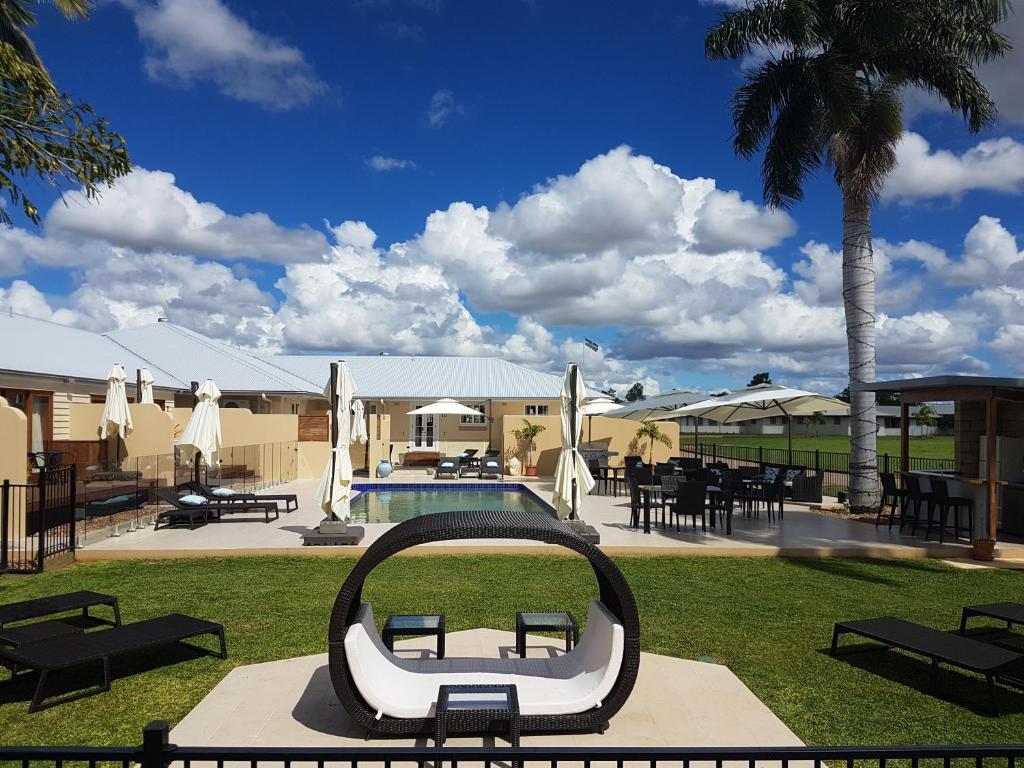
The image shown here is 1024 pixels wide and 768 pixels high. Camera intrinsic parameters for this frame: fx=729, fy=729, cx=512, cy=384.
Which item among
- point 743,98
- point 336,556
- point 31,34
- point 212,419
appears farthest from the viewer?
point 31,34

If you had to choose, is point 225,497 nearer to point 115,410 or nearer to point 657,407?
point 115,410

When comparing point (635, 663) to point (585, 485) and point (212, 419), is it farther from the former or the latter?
point (212, 419)

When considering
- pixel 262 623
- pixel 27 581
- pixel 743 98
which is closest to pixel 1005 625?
pixel 262 623

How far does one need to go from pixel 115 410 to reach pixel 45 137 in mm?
12578

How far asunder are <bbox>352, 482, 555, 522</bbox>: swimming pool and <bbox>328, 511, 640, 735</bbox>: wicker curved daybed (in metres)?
10.8

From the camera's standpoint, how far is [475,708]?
15.4 feet

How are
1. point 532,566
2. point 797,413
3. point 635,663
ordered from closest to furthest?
1. point 635,663
2. point 532,566
3. point 797,413

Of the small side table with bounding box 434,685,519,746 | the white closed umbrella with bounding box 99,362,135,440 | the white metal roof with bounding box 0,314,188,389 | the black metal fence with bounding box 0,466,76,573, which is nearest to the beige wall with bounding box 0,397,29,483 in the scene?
the black metal fence with bounding box 0,466,76,573

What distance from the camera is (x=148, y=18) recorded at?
1205cm

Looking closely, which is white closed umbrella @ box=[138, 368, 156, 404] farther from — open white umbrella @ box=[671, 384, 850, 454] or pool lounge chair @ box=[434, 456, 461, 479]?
open white umbrella @ box=[671, 384, 850, 454]

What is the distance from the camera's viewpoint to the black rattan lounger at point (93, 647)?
17.8ft

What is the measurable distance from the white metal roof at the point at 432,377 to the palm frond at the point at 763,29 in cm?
1845

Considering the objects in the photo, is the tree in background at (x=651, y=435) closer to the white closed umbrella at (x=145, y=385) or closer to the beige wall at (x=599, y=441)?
the beige wall at (x=599, y=441)

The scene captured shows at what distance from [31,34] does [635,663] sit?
98.6 feet
